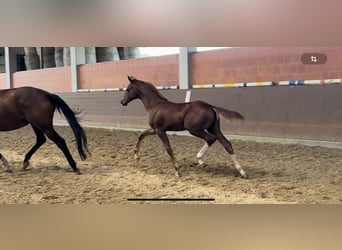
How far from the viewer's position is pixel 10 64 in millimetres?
1691

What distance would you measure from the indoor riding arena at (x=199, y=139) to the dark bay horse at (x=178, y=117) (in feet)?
0.07

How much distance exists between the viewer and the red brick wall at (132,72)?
1767 mm

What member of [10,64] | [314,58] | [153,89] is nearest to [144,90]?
[153,89]

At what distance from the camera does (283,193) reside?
1.71 m

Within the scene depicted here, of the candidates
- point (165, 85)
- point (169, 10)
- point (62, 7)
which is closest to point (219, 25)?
point (169, 10)

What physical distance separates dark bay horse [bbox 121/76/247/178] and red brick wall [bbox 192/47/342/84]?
14cm

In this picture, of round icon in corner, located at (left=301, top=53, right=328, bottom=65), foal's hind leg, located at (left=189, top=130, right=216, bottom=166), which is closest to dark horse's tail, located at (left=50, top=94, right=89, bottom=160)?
foal's hind leg, located at (left=189, top=130, right=216, bottom=166)

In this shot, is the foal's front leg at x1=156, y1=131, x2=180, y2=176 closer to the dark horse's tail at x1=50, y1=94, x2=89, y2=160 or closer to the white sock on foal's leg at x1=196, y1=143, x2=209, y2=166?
the white sock on foal's leg at x1=196, y1=143, x2=209, y2=166

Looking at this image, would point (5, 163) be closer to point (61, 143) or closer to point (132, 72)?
point (61, 143)

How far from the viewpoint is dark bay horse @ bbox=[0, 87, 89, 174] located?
1.73 m

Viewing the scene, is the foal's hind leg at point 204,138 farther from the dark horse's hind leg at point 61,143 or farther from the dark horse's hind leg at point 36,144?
the dark horse's hind leg at point 36,144

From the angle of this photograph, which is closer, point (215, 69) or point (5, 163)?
point (5, 163)

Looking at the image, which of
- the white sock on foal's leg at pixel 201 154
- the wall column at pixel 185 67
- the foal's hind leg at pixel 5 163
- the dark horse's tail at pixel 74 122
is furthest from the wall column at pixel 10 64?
the white sock on foal's leg at pixel 201 154

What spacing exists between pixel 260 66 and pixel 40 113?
3.07ft
